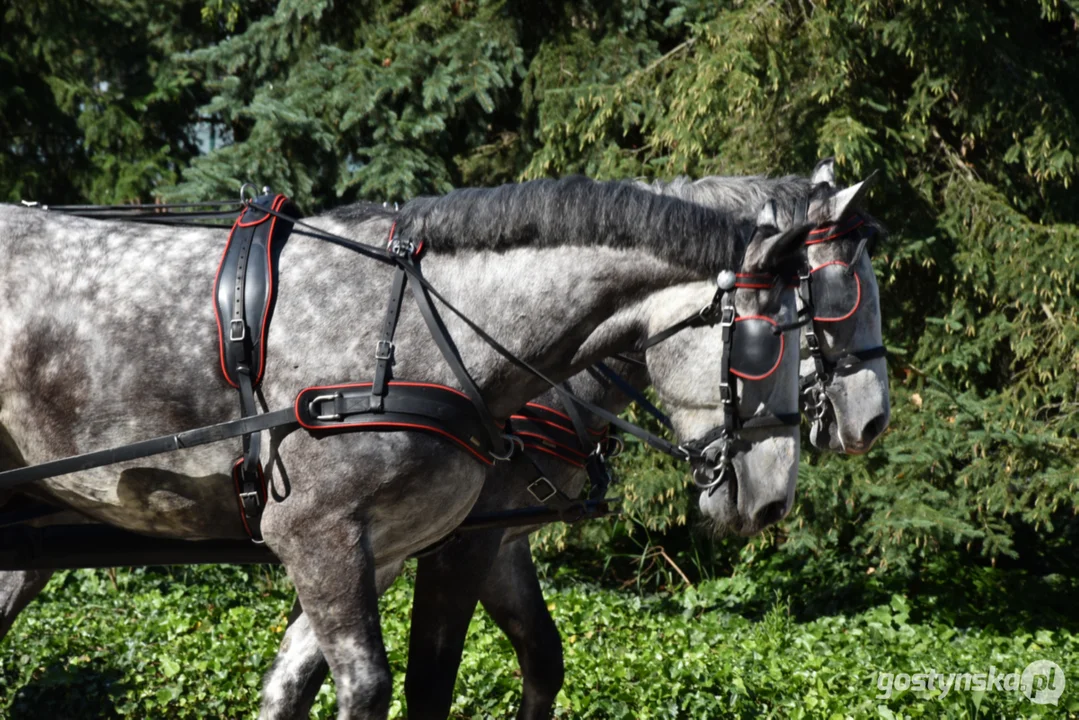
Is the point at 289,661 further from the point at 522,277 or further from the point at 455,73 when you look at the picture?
the point at 455,73

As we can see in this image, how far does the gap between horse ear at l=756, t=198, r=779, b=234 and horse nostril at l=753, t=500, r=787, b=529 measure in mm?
659

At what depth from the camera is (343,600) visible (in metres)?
2.46

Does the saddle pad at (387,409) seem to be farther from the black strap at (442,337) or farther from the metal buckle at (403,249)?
the metal buckle at (403,249)

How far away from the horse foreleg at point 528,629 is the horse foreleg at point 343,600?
110cm


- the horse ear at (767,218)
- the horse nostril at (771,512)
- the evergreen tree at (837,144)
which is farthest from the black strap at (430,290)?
the evergreen tree at (837,144)

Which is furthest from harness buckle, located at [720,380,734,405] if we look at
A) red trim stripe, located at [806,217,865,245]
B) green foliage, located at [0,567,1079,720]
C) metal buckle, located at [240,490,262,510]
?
green foliage, located at [0,567,1079,720]

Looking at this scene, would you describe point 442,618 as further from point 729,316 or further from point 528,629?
point 729,316

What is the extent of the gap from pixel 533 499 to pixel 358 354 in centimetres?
121

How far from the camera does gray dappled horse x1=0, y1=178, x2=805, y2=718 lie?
2.47 meters

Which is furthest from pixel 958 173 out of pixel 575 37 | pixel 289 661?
pixel 289 661

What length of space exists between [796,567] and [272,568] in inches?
132

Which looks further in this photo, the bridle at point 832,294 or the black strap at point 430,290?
the bridle at point 832,294

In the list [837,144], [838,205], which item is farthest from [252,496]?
[837,144]

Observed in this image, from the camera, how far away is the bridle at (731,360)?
8.14 feet
